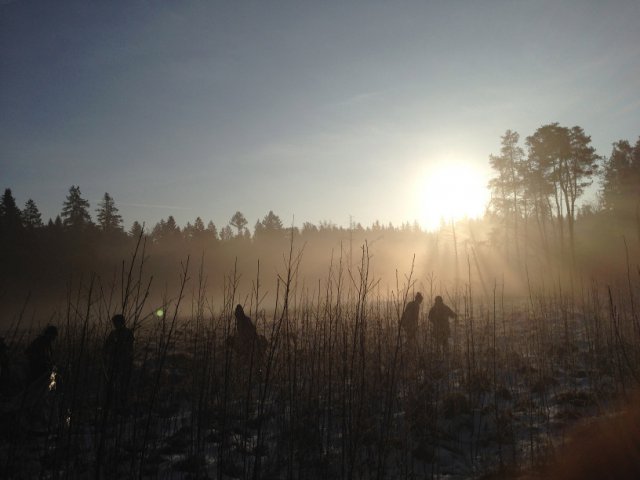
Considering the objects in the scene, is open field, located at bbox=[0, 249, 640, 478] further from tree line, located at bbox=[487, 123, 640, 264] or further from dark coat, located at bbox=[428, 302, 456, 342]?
tree line, located at bbox=[487, 123, 640, 264]

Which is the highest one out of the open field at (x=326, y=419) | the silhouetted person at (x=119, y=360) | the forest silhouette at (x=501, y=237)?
the forest silhouette at (x=501, y=237)

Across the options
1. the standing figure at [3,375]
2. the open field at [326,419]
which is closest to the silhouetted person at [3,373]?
the standing figure at [3,375]

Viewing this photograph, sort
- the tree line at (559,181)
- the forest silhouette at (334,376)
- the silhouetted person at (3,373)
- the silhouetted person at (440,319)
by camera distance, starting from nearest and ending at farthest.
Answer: the forest silhouette at (334,376) < the silhouetted person at (3,373) < the silhouetted person at (440,319) < the tree line at (559,181)

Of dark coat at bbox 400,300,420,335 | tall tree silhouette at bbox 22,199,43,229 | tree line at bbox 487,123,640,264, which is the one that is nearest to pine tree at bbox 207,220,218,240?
tall tree silhouette at bbox 22,199,43,229

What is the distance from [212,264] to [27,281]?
2065 cm

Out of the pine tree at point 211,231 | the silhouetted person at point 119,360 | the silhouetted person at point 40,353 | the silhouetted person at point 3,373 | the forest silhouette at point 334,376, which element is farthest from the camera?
the pine tree at point 211,231

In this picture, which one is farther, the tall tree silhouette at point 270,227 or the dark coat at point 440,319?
the tall tree silhouette at point 270,227

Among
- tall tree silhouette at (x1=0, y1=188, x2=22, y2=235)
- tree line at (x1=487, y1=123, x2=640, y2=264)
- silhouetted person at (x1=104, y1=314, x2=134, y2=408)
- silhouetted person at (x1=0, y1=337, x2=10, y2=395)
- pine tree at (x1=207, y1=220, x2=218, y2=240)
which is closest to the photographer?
silhouetted person at (x1=104, y1=314, x2=134, y2=408)

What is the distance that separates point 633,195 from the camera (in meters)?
27.4

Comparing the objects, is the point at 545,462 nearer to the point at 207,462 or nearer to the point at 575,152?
the point at 207,462

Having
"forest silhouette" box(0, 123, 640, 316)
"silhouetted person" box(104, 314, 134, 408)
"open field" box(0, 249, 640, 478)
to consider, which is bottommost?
"open field" box(0, 249, 640, 478)

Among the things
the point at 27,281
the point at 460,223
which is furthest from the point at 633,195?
the point at 27,281

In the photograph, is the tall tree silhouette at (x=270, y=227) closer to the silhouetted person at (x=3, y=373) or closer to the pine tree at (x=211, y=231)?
the pine tree at (x=211, y=231)

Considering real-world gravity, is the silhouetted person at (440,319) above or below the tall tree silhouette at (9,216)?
below
